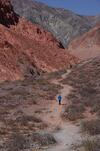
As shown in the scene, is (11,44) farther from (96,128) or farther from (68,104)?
(96,128)

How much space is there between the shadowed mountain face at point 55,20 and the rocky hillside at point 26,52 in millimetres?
101288

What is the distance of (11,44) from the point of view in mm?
51719

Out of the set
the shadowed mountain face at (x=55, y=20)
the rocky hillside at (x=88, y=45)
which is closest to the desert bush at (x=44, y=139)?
the rocky hillside at (x=88, y=45)

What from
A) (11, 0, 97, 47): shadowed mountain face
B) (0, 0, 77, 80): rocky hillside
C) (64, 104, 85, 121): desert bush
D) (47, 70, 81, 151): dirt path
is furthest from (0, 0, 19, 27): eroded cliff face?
(11, 0, 97, 47): shadowed mountain face

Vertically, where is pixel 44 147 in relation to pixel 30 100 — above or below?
below

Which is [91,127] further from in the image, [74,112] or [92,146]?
[74,112]

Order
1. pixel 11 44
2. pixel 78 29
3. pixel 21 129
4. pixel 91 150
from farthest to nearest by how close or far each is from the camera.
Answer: pixel 78 29
pixel 11 44
pixel 21 129
pixel 91 150

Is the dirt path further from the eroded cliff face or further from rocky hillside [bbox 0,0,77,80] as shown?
the eroded cliff face

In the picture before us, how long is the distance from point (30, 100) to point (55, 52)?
1202 inches

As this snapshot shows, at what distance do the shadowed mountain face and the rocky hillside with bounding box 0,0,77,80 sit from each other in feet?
332

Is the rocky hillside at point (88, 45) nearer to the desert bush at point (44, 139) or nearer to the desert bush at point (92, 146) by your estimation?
the desert bush at point (44, 139)

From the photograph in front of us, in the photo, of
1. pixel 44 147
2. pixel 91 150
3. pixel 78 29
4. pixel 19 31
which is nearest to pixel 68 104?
pixel 44 147

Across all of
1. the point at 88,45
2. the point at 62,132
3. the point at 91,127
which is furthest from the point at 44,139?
the point at 88,45

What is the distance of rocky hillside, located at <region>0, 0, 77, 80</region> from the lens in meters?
47.0
